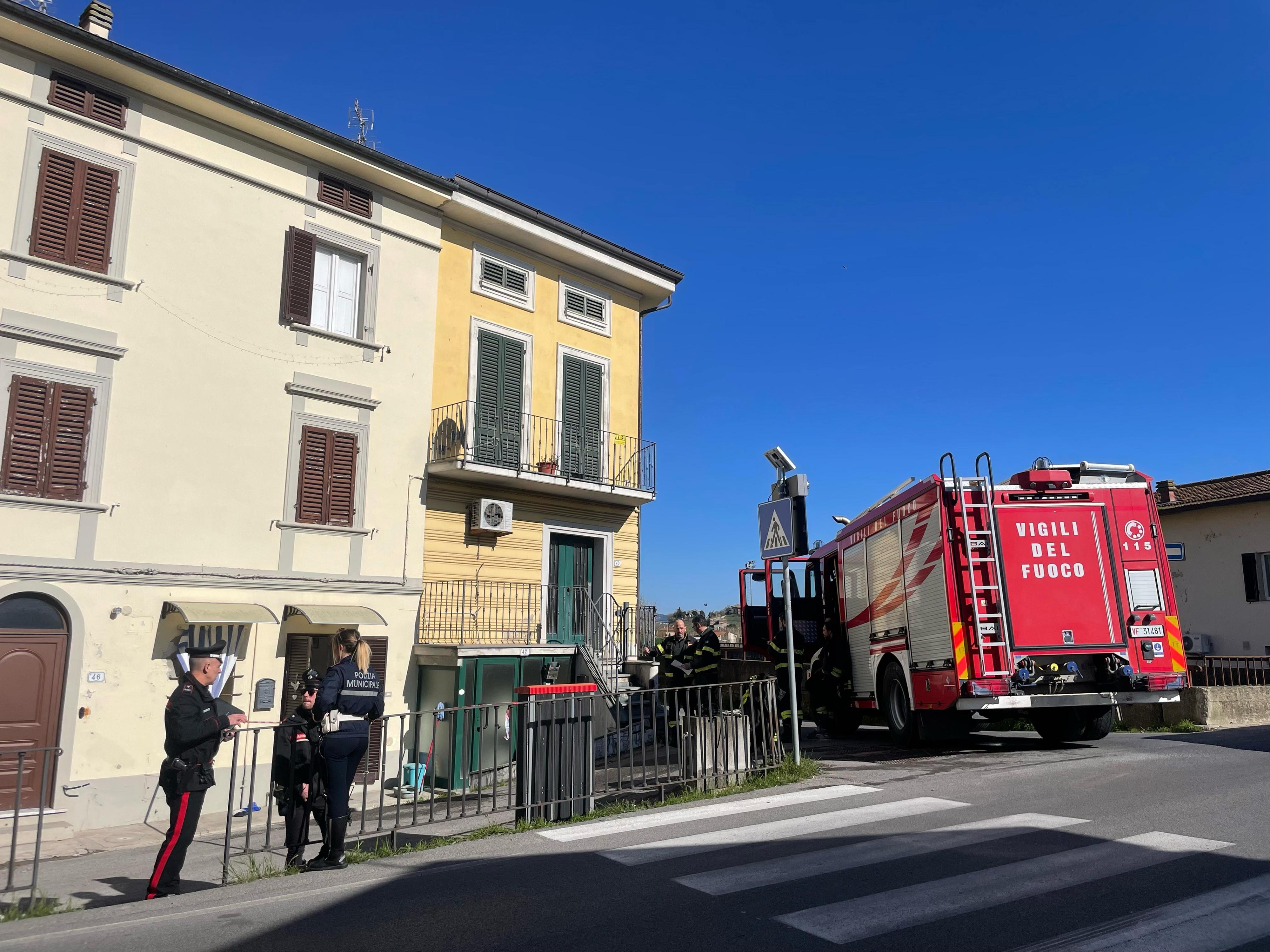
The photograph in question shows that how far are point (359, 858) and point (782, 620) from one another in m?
9.46

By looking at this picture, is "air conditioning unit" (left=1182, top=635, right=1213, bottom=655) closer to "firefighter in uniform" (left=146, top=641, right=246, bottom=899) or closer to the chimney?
"firefighter in uniform" (left=146, top=641, right=246, bottom=899)

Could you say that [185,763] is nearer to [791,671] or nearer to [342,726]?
[342,726]

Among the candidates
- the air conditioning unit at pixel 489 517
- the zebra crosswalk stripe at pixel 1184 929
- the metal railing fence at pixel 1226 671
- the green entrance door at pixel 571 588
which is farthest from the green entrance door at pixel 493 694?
the metal railing fence at pixel 1226 671

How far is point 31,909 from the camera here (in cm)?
585

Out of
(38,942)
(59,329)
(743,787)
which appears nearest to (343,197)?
(59,329)

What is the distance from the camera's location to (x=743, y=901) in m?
5.12

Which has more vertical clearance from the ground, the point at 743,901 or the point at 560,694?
the point at 560,694

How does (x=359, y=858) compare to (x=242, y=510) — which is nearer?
(x=359, y=858)

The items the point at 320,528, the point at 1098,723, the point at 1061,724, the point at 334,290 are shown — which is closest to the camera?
the point at 1098,723

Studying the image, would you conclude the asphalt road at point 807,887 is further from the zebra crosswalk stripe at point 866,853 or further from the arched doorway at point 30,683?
the arched doorway at point 30,683

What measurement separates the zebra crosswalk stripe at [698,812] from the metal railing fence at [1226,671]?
963cm

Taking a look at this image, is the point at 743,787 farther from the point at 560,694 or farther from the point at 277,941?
the point at 277,941

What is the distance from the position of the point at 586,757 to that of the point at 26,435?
8658 millimetres

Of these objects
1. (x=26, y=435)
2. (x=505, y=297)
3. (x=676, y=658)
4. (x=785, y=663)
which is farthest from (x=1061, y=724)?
(x=26, y=435)
